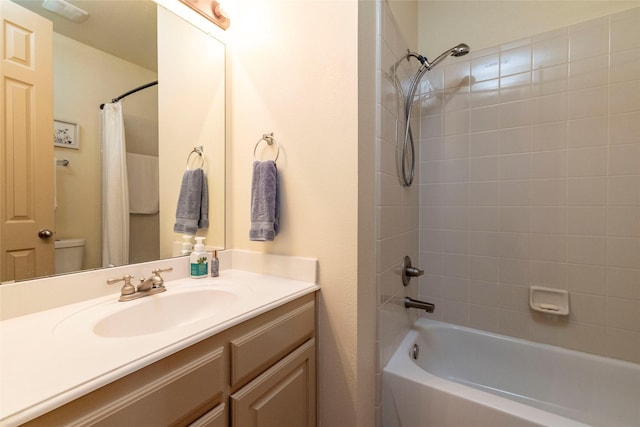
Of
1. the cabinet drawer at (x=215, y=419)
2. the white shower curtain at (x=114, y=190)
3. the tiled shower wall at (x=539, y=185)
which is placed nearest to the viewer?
the cabinet drawer at (x=215, y=419)

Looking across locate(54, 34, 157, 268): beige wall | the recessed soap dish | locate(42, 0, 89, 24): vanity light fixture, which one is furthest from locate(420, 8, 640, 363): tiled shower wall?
locate(42, 0, 89, 24): vanity light fixture

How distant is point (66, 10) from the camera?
892 millimetres

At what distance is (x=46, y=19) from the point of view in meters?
0.85

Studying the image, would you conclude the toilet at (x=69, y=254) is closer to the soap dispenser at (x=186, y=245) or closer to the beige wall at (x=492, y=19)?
the soap dispenser at (x=186, y=245)

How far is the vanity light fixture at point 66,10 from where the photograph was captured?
0.85 metres

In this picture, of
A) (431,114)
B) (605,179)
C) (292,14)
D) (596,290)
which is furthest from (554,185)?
(292,14)

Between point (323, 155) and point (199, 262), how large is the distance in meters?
0.70

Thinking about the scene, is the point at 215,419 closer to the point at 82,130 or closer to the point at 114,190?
the point at 114,190

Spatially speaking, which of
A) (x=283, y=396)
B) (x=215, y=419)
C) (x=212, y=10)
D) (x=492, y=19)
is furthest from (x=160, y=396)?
(x=492, y=19)

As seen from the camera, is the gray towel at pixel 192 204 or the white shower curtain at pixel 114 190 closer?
the white shower curtain at pixel 114 190

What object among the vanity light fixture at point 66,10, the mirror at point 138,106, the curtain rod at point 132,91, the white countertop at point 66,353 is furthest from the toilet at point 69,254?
the vanity light fixture at point 66,10

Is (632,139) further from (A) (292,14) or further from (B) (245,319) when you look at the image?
(B) (245,319)

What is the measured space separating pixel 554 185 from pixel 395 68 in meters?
1.03

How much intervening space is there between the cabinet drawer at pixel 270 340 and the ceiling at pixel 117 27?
44.0 inches
